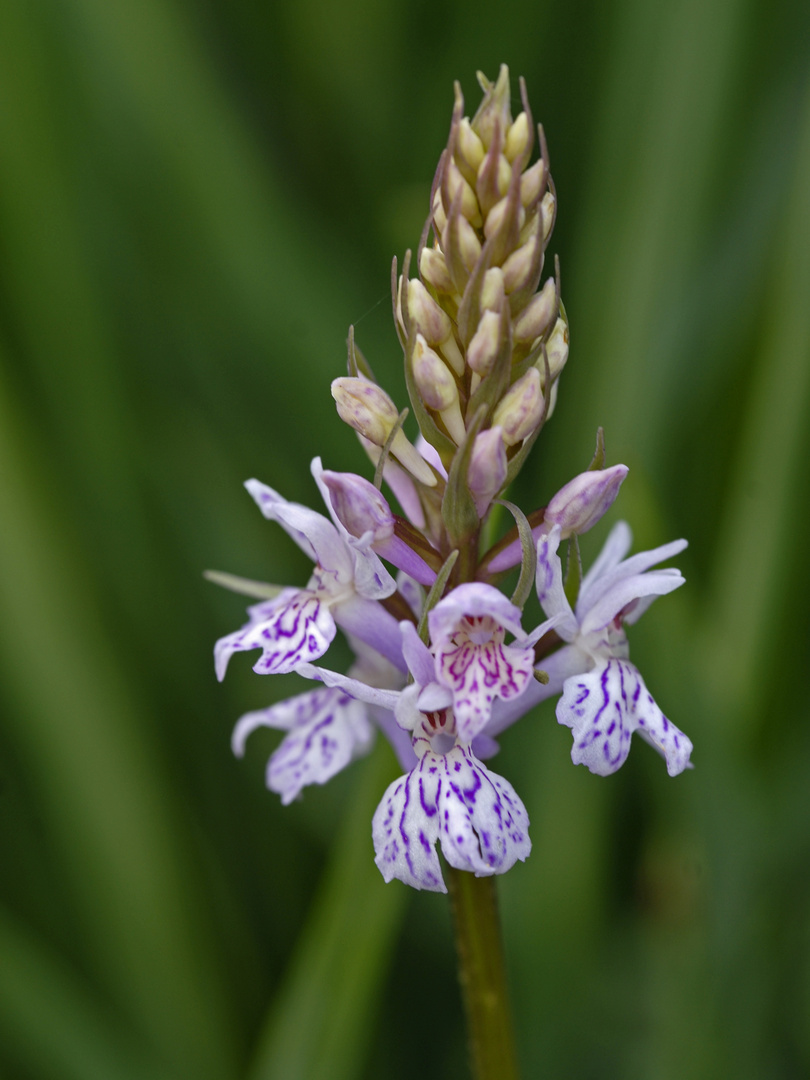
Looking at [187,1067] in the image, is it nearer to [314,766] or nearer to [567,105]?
[314,766]

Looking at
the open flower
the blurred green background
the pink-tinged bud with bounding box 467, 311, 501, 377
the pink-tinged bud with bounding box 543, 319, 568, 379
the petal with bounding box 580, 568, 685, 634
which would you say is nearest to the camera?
the pink-tinged bud with bounding box 467, 311, 501, 377

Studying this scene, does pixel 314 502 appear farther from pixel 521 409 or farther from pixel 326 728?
pixel 521 409

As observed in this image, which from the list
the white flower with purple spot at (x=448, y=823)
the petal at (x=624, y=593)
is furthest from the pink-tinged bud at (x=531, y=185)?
the white flower with purple spot at (x=448, y=823)

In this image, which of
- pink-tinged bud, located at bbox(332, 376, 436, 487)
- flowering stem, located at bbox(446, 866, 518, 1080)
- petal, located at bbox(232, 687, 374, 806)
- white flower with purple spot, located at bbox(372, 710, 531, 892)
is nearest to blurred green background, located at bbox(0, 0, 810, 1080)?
petal, located at bbox(232, 687, 374, 806)

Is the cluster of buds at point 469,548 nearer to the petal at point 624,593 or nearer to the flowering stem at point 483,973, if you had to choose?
the petal at point 624,593

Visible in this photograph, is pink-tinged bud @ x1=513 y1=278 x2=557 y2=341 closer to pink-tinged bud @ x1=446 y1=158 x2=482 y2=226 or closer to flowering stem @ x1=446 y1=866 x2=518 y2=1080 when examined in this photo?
pink-tinged bud @ x1=446 y1=158 x2=482 y2=226

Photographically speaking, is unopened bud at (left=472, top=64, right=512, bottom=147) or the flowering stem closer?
unopened bud at (left=472, top=64, right=512, bottom=147)
